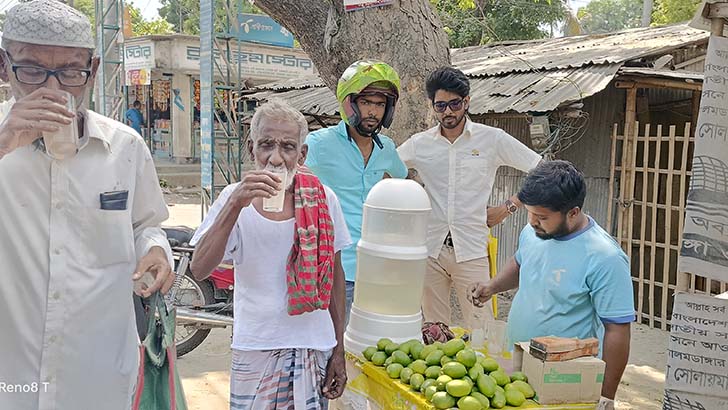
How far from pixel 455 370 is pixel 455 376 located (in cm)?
2

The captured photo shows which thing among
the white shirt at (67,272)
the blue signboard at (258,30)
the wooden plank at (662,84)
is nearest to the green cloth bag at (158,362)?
the white shirt at (67,272)

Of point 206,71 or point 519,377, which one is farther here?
point 206,71

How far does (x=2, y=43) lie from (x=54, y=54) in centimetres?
16

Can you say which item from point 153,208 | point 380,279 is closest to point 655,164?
point 380,279

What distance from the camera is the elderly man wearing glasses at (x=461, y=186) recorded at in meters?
3.93

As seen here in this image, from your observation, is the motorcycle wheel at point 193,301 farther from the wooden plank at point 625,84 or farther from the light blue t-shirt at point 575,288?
the wooden plank at point 625,84

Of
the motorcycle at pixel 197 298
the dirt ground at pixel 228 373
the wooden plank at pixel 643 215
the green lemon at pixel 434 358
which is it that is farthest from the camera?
the wooden plank at pixel 643 215

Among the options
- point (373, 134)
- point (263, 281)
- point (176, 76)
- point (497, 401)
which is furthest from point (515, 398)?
point (176, 76)

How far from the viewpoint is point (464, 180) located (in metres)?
3.95

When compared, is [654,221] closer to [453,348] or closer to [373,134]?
[373,134]

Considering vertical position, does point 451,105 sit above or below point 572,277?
above

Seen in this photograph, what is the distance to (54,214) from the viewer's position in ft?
6.20

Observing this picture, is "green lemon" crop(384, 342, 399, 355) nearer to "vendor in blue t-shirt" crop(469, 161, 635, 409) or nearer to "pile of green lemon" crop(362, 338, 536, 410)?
"pile of green lemon" crop(362, 338, 536, 410)

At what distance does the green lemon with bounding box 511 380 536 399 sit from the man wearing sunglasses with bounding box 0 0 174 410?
1.25 meters
